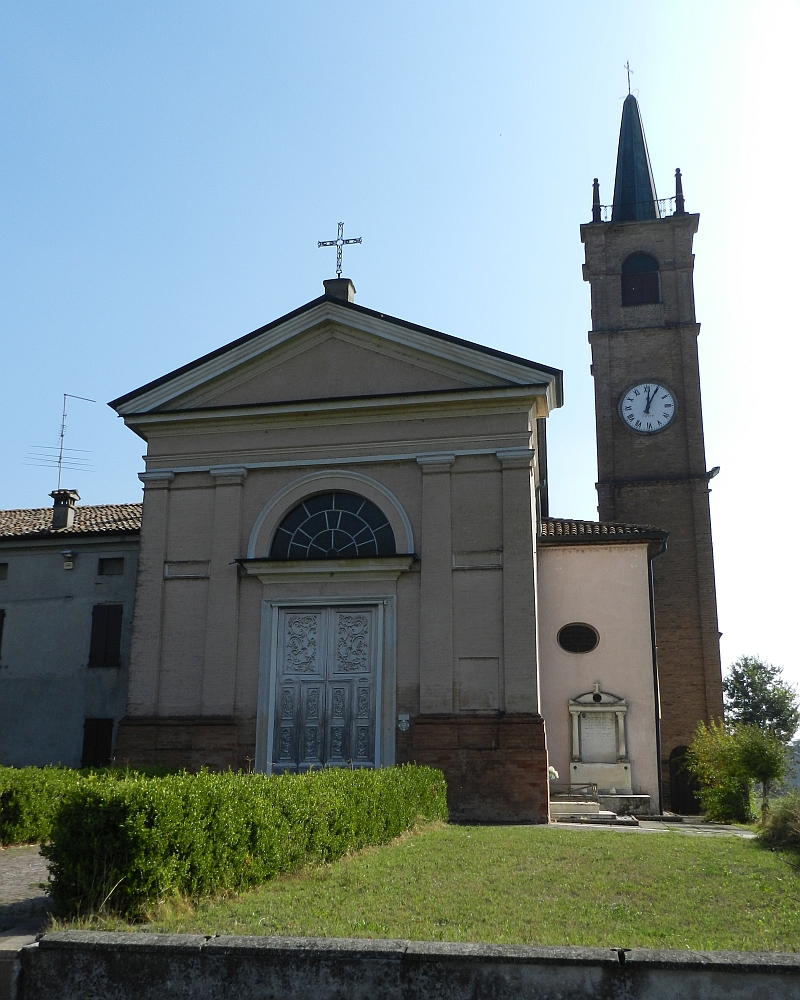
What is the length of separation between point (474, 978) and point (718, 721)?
23.9m

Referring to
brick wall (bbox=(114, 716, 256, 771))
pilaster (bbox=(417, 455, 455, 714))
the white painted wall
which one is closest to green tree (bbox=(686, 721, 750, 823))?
the white painted wall

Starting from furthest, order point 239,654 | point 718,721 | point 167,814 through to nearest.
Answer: point 718,721 → point 239,654 → point 167,814

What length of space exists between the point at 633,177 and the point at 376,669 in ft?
87.2

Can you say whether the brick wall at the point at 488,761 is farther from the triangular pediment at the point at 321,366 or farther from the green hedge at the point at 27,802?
the triangular pediment at the point at 321,366

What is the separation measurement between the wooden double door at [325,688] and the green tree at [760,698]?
3002 cm

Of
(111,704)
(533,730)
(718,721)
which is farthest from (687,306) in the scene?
(111,704)

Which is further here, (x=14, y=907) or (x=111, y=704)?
(x=111, y=704)

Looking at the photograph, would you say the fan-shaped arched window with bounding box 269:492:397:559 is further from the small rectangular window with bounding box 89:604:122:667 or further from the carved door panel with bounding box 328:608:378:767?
the small rectangular window with bounding box 89:604:122:667

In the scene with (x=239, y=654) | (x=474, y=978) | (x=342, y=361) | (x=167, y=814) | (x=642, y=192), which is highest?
(x=642, y=192)

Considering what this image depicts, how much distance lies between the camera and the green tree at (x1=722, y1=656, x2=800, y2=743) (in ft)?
144

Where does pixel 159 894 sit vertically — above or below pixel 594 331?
below

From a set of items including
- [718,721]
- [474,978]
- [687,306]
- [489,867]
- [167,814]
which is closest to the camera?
[474,978]

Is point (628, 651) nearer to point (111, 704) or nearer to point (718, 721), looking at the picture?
point (718, 721)

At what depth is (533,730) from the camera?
16938mm
